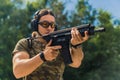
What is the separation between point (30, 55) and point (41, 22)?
321mm

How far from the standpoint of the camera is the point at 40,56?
12.7 ft

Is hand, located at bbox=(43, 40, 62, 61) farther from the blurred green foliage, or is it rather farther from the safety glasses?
the blurred green foliage

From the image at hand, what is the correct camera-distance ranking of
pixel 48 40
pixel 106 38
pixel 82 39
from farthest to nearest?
pixel 106 38 < pixel 48 40 < pixel 82 39

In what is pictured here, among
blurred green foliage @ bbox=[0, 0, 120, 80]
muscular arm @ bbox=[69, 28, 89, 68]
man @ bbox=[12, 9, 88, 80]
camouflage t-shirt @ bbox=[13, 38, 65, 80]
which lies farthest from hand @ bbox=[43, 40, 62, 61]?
blurred green foliage @ bbox=[0, 0, 120, 80]

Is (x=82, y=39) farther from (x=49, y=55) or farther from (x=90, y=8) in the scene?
(x=90, y=8)

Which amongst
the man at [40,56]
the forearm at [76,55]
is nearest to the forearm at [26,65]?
the man at [40,56]

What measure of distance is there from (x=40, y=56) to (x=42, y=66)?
304 millimetres

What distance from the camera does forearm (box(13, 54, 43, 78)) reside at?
387 centimetres

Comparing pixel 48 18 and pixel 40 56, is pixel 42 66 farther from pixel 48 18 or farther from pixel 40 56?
pixel 48 18

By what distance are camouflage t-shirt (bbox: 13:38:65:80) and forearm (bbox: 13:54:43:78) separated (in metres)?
0.17

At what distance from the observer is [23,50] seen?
413 centimetres

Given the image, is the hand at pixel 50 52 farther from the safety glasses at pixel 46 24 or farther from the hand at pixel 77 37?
the safety glasses at pixel 46 24

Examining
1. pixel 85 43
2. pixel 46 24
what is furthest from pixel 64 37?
pixel 85 43

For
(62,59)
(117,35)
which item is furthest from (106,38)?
(62,59)
